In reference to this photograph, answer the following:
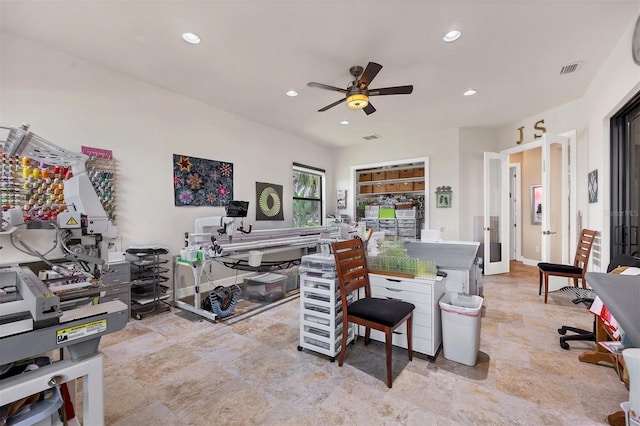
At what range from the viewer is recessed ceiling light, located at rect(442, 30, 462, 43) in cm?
261

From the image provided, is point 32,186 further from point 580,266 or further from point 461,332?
point 580,266

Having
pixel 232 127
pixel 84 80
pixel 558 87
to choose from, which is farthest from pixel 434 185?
pixel 84 80

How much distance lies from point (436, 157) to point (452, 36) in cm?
330

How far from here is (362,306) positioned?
2.16m

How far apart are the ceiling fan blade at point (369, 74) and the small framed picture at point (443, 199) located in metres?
3.42

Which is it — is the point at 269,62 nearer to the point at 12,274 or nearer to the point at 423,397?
the point at 12,274

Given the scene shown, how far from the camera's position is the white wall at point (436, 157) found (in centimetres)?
551

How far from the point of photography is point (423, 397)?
186 centimetres

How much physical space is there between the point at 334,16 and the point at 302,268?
2.17 meters

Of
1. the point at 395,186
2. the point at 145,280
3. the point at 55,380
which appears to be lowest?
the point at 145,280

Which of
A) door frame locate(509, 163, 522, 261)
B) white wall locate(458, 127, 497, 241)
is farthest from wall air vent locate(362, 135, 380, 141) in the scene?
door frame locate(509, 163, 522, 261)

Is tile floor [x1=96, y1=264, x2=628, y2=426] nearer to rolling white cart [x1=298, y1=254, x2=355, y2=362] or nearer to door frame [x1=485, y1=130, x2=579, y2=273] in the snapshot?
rolling white cart [x1=298, y1=254, x2=355, y2=362]

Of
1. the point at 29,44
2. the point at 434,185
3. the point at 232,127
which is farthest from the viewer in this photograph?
the point at 434,185

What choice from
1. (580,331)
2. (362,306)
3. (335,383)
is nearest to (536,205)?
(580,331)
